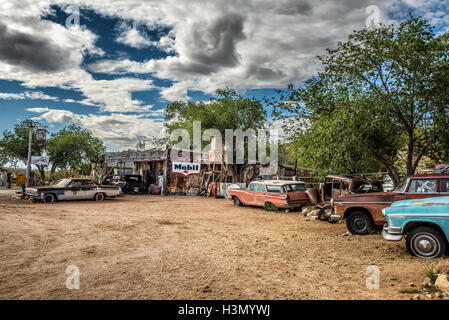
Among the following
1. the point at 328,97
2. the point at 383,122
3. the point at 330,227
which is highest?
the point at 328,97

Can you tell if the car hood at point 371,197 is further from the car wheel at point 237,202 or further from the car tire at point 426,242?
the car wheel at point 237,202

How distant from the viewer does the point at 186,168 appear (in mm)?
28531

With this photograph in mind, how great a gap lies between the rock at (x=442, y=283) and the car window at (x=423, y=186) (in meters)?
3.94

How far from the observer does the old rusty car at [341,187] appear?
36.6 feet

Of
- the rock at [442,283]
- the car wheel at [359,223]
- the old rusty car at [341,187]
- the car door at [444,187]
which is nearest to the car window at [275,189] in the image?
the old rusty car at [341,187]

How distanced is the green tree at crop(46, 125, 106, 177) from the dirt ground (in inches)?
1369

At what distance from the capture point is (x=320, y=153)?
43.4 feet

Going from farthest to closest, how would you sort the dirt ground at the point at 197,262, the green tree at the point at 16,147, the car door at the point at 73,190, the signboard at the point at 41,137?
the green tree at the point at 16,147
the signboard at the point at 41,137
the car door at the point at 73,190
the dirt ground at the point at 197,262

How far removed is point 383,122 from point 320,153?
268cm

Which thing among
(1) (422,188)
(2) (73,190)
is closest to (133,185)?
(2) (73,190)

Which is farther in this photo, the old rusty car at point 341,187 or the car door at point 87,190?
the car door at point 87,190
